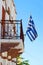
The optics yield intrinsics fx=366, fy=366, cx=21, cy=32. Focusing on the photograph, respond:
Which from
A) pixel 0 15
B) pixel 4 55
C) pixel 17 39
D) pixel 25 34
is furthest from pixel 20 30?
pixel 4 55

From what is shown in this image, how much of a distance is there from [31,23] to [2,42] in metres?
2.46

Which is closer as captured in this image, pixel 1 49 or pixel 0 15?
pixel 1 49

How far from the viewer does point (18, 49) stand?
19.0m

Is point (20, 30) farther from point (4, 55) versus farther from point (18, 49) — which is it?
point (4, 55)

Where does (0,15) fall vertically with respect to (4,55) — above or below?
above

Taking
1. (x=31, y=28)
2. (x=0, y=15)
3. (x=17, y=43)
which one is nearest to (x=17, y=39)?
(x=17, y=43)

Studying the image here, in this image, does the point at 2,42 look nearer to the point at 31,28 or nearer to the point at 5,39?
the point at 5,39

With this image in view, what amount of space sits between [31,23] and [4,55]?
163 inches

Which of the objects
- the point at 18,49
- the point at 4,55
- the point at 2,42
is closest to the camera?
the point at 2,42

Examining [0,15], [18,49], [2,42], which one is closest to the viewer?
[2,42]

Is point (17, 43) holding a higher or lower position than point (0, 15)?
lower

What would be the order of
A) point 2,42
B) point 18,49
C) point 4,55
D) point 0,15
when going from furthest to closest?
point 4,55
point 0,15
point 18,49
point 2,42

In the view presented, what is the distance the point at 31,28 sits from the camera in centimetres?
1944

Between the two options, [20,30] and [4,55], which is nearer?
[20,30]
